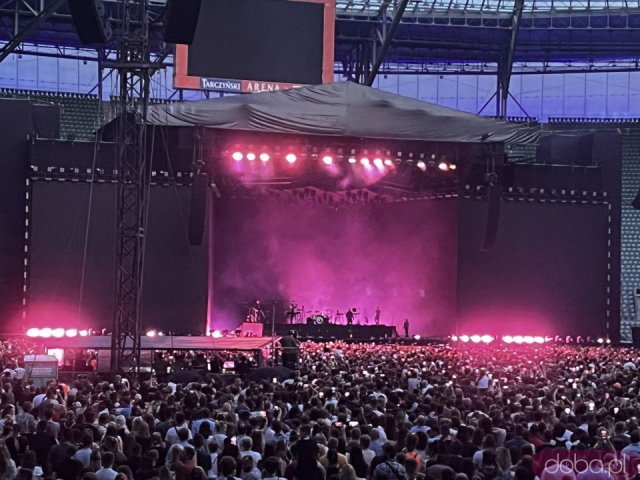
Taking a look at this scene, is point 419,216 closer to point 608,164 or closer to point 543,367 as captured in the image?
point 608,164

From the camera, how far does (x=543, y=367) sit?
982 inches

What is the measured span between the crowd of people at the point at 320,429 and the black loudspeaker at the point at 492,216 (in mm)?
18569

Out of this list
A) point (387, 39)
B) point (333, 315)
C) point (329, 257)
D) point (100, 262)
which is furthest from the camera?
point (387, 39)

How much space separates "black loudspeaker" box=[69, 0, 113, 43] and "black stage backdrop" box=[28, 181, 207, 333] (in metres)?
11.4

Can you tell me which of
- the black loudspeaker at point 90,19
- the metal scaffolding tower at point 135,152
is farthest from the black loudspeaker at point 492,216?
the black loudspeaker at point 90,19

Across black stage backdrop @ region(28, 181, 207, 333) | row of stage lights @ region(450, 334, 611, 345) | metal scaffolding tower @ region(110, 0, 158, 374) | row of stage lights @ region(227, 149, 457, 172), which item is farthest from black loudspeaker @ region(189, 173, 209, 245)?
row of stage lights @ region(450, 334, 611, 345)

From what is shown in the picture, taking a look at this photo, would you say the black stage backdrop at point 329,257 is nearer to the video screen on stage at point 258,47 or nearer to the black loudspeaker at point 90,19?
the video screen on stage at point 258,47

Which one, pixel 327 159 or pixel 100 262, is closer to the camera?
pixel 327 159

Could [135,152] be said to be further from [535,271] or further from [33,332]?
[535,271]

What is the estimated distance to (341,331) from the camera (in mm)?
40719

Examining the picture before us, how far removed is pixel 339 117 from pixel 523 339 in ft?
35.3

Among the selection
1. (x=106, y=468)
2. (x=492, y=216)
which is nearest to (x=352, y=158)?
(x=492, y=216)

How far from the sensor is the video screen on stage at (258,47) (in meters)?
45.2

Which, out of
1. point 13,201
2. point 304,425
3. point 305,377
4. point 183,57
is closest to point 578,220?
point 183,57
